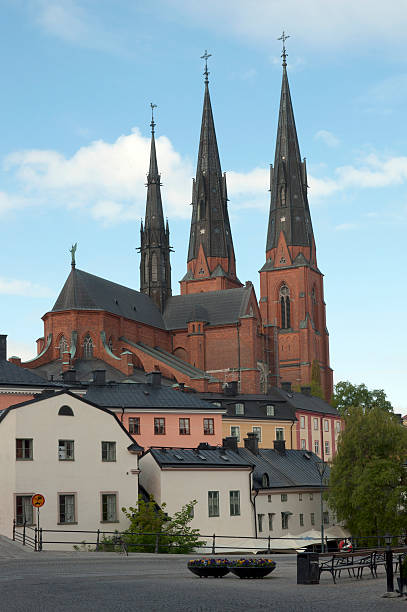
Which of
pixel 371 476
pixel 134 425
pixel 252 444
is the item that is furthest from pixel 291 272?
pixel 371 476

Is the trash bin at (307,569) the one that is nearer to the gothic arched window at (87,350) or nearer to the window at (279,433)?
the window at (279,433)

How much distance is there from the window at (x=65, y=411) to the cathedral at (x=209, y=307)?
4539 cm

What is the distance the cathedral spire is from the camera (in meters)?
132

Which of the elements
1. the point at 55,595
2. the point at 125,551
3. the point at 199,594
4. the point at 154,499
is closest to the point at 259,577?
the point at 199,594

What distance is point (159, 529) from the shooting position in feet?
134

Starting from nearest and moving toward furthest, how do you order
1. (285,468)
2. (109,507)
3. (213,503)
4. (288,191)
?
(109,507), (213,503), (285,468), (288,191)

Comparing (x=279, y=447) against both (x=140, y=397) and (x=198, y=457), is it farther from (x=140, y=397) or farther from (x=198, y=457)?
(x=198, y=457)

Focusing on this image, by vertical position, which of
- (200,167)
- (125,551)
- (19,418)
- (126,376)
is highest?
(200,167)

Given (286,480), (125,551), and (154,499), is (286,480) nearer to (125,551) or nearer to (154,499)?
(154,499)

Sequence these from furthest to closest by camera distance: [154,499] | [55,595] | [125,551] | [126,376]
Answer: [126,376], [154,499], [125,551], [55,595]

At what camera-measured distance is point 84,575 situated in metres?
24.3

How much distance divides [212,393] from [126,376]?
438 inches

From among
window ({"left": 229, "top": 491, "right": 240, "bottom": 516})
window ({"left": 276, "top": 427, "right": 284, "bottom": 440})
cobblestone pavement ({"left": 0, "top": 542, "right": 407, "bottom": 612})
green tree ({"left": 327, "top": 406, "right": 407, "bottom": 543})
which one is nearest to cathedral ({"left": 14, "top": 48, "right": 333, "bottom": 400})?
window ({"left": 276, "top": 427, "right": 284, "bottom": 440})

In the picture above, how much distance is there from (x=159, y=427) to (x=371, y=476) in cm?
1403
